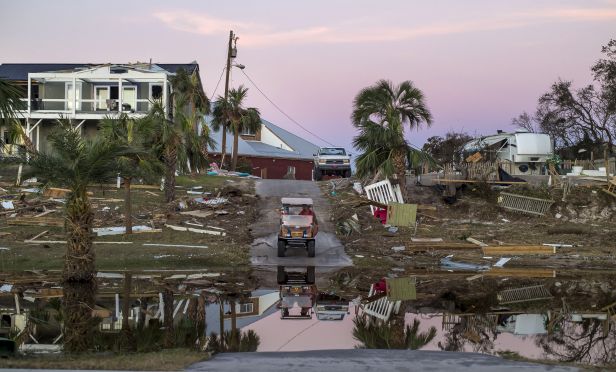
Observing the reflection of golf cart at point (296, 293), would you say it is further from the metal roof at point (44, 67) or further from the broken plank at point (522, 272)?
the metal roof at point (44, 67)

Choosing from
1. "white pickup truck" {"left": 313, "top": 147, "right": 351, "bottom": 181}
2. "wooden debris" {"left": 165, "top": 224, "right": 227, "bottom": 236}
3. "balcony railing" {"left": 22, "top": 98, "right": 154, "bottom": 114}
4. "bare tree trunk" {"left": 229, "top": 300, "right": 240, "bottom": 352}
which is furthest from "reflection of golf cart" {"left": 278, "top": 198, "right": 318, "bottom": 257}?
"balcony railing" {"left": 22, "top": 98, "right": 154, "bottom": 114}

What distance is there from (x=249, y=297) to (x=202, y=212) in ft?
45.8

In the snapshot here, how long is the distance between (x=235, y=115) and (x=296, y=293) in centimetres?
3369

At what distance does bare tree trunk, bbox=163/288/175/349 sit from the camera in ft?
34.8

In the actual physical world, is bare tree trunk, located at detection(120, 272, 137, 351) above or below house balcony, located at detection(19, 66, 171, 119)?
below

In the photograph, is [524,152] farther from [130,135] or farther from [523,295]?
[523,295]

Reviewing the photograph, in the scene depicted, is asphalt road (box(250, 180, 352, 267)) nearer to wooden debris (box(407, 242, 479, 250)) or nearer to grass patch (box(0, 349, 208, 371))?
wooden debris (box(407, 242, 479, 250))

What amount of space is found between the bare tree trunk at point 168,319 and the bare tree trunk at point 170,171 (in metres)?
13.3

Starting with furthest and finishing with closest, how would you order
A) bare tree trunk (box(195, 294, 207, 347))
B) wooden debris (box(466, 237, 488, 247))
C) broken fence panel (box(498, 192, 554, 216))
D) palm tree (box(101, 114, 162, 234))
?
broken fence panel (box(498, 192, 554, 216)), wooden debris (box(466, 237, 488, 247)), palm tree (box(101, 114, 162, 234)), bare tree trunk (box(195, 294, 207, 347))

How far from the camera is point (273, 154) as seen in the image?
Result: 6138cm

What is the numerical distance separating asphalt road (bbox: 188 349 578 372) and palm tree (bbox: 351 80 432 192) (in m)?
21.4

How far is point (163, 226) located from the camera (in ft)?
89.4

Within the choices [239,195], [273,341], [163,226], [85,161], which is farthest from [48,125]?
[273,341]

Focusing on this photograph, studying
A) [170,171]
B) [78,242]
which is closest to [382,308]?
[78,242]
